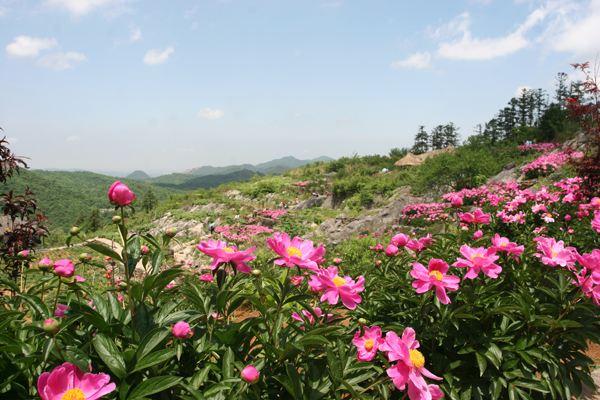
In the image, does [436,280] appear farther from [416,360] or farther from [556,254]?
[556,254]

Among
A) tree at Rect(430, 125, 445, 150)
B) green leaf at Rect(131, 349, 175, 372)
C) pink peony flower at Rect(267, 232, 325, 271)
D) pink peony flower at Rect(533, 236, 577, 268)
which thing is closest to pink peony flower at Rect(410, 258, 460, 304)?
pink peony flower at Rect(267, 232, 325, 271)

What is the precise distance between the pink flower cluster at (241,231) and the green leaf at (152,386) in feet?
25.4

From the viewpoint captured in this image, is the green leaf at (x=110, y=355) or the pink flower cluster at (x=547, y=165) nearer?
the green leaf at (x=110, y=355)

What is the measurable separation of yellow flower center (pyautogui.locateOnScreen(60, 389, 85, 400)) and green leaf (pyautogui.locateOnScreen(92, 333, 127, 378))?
0.09 meters

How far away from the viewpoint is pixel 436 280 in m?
1.19

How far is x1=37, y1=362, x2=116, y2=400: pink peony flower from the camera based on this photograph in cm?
75

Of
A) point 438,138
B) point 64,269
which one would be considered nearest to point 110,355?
point 64,269

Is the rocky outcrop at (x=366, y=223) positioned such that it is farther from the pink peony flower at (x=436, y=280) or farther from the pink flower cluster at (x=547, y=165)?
the pink peony flower at (x=436, y=280)

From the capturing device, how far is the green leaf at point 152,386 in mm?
811

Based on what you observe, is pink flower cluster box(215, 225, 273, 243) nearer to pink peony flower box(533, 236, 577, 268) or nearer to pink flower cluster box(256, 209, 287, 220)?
pink flower cluster box(256, 209, 287, 220)

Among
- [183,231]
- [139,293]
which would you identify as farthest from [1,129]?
[183,231]

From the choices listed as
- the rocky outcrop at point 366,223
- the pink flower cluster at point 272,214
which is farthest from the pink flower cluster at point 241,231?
the rocky outcrop at point 366,223

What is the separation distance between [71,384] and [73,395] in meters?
0.03

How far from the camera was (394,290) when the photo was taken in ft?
5.67
